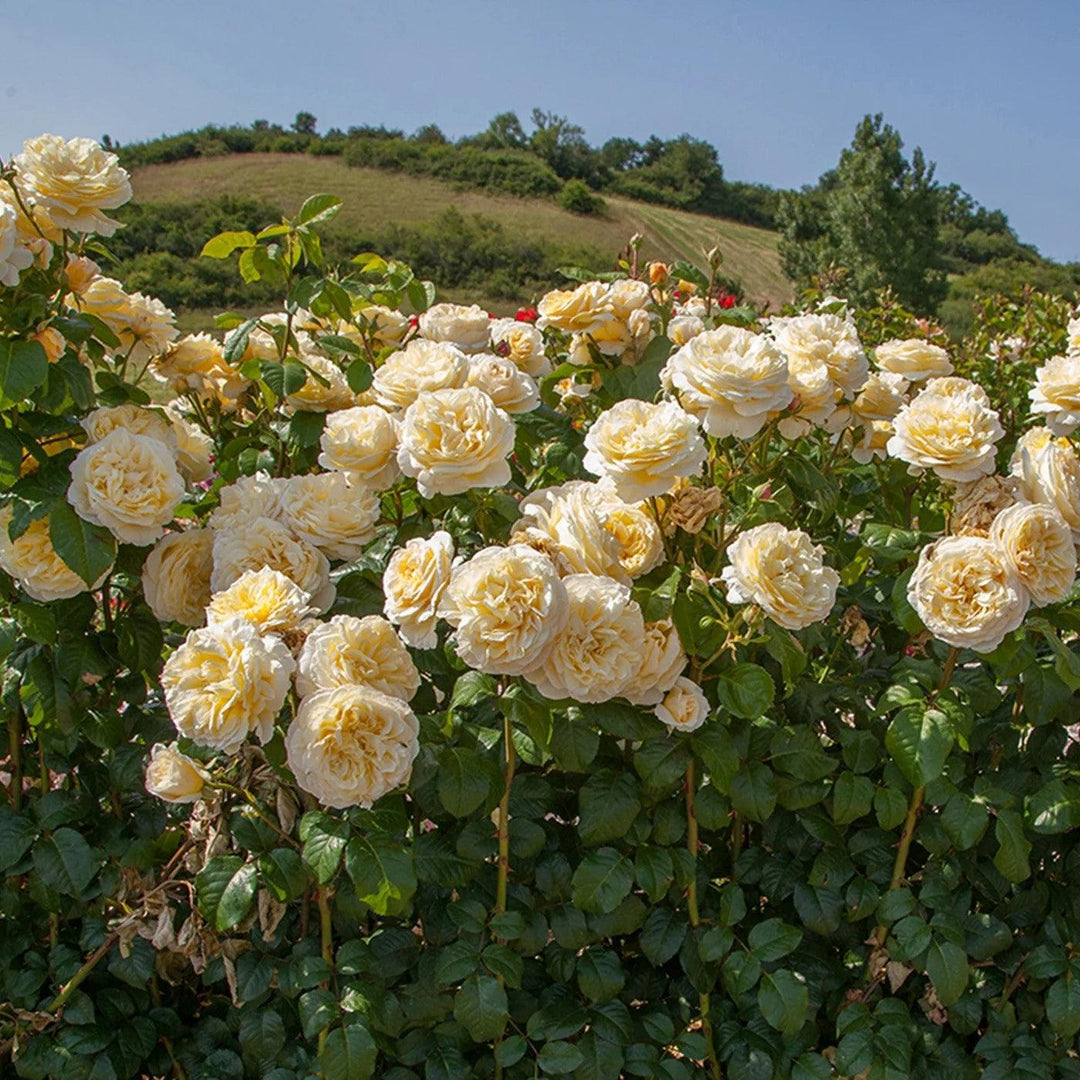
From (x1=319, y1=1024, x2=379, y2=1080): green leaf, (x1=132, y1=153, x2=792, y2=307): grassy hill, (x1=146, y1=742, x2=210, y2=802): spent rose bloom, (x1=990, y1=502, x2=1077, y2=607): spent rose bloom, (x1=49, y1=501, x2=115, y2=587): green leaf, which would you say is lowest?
(x1=319, y1=1024, x2=379, y2=1080): green leaf

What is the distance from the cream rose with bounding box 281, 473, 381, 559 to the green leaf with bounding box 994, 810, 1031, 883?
934mm

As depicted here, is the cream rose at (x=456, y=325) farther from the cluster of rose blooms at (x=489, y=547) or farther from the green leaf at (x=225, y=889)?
the green leaf at (x=225, y=889)

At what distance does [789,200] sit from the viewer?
24.6 meters

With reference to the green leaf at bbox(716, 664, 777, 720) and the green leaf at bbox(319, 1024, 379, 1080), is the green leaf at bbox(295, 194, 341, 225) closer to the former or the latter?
the green leaf at bbox(716, 664, 777, 720)

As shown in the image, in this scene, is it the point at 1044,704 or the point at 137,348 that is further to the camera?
the point at 137,348

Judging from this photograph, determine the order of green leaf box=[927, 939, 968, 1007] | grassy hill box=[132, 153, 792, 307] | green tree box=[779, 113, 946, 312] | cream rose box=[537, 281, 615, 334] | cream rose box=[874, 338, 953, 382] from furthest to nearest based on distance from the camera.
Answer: grassy hill box=[132, 153, 792, 307]
green tree box=[779, 113, 946, 312]
cream rose box=[874, 338, 953, 382]
cream rose box=[537, 281, 615, 334]
green leaf box=[927, 939, 968, 1007]

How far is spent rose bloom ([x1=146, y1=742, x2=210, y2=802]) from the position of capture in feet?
3.88

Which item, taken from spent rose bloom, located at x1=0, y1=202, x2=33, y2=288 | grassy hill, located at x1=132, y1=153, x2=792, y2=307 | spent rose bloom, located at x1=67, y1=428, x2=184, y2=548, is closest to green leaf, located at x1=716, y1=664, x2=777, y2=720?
spent rose bloom, located at x1=67, y1=428, x2=184, y2=548

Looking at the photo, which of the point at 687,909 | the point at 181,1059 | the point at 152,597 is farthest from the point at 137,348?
the point at 687,909

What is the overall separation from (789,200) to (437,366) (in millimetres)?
25317

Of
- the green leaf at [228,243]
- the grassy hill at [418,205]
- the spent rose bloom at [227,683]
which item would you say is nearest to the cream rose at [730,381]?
the spent rose bloom at [227,683]

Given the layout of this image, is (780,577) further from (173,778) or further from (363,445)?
(173,778)

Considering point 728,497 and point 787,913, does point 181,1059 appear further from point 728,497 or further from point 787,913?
point 728,497

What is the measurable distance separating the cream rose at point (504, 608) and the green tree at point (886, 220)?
21.1m
